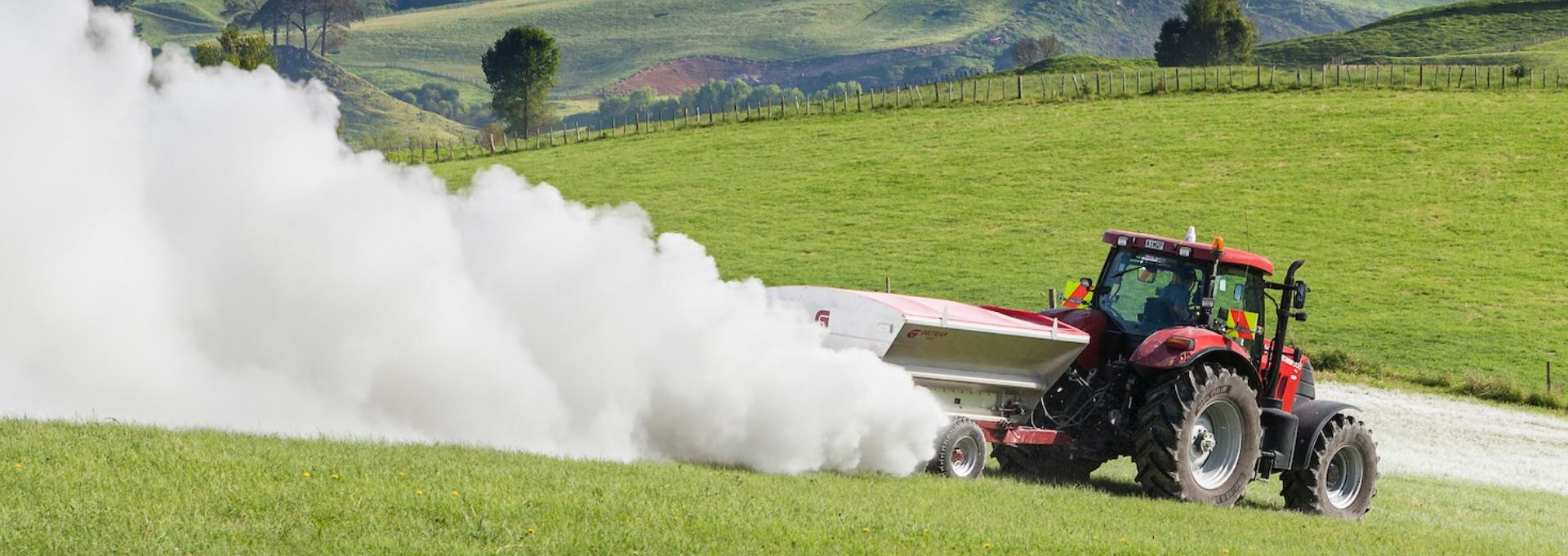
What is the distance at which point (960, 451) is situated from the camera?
51.5 ft

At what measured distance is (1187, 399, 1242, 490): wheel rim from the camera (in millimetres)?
16562

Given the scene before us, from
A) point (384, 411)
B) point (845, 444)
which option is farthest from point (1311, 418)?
point (384, 411)

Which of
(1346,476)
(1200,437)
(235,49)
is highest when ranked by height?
(235,49)

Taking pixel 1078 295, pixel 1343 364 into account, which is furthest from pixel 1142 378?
pixel 1343 364

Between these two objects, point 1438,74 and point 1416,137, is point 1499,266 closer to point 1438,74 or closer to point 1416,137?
point 1416,137

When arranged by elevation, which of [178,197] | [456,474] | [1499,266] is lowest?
[1499,266]

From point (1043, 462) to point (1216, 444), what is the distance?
2165 millimetres

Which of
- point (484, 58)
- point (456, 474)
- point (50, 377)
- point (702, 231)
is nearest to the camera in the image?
point (456, 474)

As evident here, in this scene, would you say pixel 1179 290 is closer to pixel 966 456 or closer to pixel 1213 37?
pixel 966 456

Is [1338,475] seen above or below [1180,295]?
below

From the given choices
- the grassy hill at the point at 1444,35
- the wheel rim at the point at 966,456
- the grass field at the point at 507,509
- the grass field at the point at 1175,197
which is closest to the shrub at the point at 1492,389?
the grass field at the point at 1175,197

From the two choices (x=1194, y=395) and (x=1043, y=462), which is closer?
(x=1194, y=395)

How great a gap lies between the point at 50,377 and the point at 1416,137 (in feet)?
229

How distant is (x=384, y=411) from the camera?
13930 mm
